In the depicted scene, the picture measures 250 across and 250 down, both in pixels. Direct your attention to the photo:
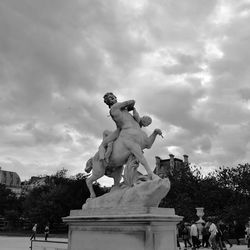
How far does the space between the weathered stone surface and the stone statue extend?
0.86 meters

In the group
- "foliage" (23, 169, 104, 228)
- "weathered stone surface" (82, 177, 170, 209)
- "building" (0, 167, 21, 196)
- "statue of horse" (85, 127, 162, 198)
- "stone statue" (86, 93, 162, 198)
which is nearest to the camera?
"weathered stone surface" (82, 177, 170, 209)

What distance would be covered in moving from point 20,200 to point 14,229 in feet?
30.9

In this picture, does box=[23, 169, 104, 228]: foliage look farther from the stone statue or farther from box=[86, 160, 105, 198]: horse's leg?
the stone statue

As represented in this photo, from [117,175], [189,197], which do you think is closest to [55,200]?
[189,197]

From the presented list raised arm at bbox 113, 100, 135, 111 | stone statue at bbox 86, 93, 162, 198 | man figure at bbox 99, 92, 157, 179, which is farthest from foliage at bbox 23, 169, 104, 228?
raised arm at bbox 113, 100, 135, 111

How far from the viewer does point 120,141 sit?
9039mm

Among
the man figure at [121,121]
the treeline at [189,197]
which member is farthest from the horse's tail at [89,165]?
the treeline at [189,197]

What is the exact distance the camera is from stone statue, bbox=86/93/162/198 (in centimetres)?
894

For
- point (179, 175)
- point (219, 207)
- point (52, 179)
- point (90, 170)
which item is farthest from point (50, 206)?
point (90, 170)

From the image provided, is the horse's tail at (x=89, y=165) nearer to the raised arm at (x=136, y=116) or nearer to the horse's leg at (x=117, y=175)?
the horse's leg at (x=117, y=175)

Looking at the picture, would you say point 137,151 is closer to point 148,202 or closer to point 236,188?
point 148,202

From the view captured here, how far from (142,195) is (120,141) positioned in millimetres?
1666

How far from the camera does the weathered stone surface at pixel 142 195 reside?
7781 mm

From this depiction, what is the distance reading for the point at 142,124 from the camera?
952cm
